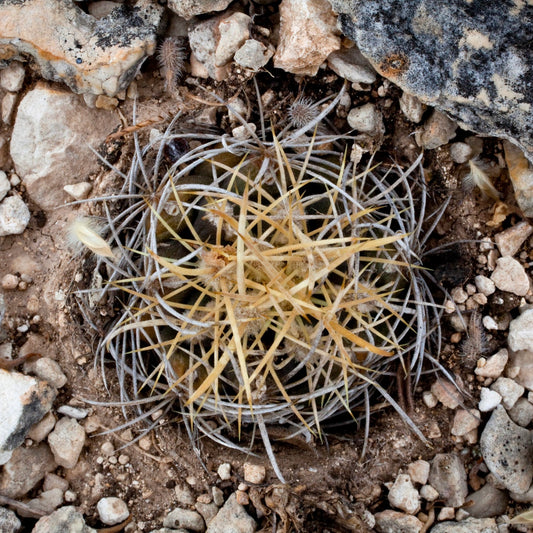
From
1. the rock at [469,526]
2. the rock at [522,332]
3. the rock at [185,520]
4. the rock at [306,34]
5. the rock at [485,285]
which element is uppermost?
the rock at [306,34]

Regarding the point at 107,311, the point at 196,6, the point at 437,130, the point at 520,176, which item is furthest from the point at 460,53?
the point at 107,311

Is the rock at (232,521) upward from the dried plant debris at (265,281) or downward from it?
downward

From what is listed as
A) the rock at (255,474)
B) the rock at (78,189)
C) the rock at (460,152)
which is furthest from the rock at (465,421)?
the rock at (78,189)

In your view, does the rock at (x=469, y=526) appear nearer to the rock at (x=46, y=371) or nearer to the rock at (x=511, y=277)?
the rock at (x=511, y=277)

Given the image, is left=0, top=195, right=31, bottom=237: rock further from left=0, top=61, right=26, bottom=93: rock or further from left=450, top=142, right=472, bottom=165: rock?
left=450, top=142, right=472, bottom=165: rock

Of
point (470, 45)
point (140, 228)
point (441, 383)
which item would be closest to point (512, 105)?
point (470, 45)
